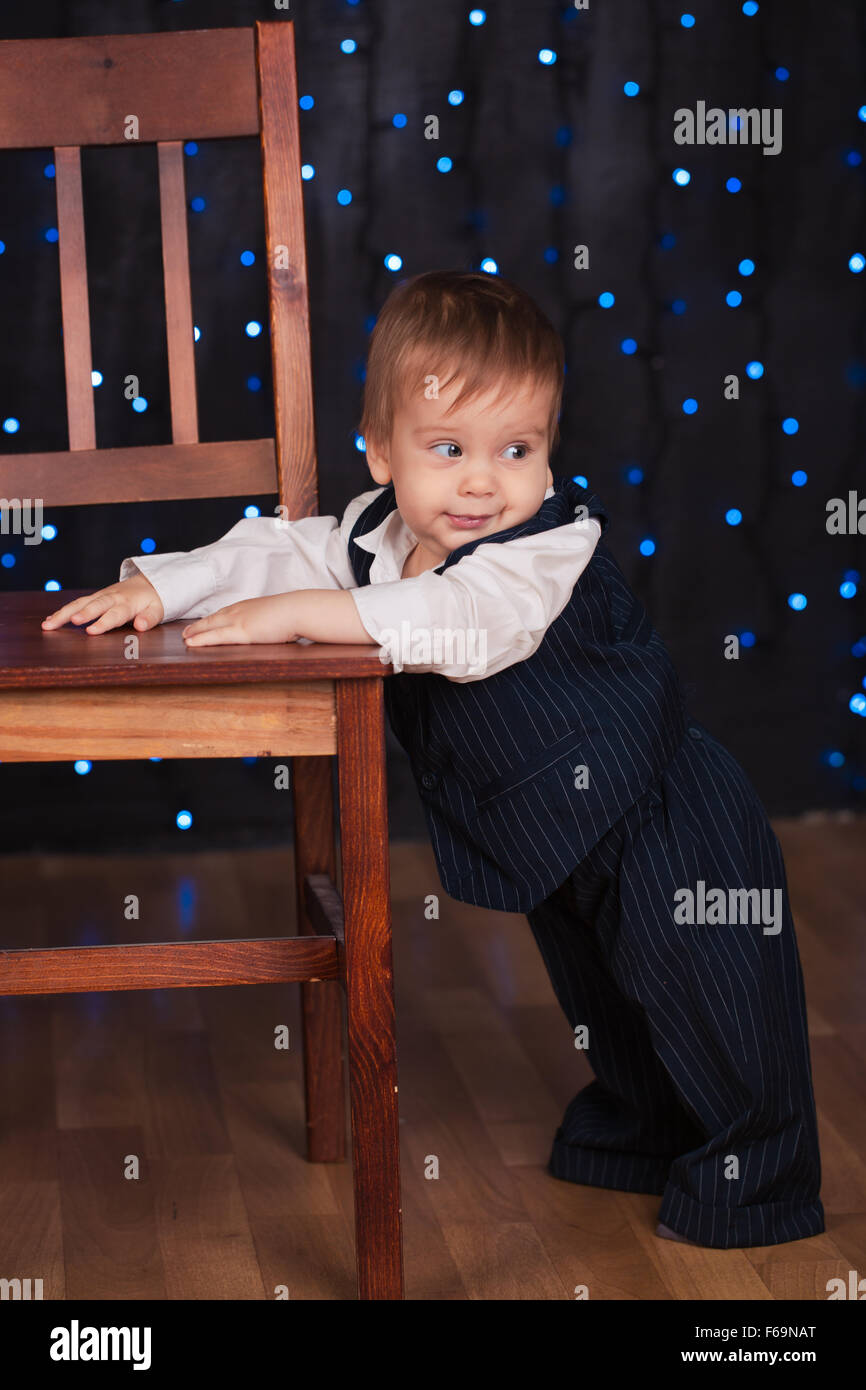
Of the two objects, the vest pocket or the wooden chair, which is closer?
the wooden chair

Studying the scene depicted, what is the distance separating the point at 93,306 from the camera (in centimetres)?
230

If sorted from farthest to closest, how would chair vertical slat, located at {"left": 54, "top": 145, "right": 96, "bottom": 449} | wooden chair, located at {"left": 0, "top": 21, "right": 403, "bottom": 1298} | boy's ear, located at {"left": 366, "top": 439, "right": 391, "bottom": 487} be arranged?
chair vertical slat, located at {"left": 54, "top": 145, "right": 96, "bottom": 449} → boy's ear, located at {"left": 366, "top": 439, "right": 391, "bottom": 487} → wooden chair, located at {"left": 0, "top": 21, "right": 403, "bottom": 1298}

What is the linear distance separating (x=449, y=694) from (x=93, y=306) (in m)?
1.38

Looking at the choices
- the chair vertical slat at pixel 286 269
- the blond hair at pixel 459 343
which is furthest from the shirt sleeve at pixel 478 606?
the chair vertical slat at pixel 286 269

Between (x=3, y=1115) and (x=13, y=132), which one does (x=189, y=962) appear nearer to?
(x=3, y=1115)

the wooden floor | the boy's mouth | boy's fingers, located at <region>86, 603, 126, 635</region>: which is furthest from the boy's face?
the wooden floor

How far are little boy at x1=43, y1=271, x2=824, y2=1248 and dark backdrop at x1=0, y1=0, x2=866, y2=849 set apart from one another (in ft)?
3.73

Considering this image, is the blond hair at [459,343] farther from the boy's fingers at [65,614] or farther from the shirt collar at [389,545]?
the boy's fingers at [65,614]

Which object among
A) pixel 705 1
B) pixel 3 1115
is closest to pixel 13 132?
pixel 3 1115

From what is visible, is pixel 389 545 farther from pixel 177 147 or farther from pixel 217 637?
pixel 177 147

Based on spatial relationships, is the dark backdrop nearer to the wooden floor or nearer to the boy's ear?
the wooden floor

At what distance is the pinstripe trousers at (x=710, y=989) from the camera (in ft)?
3.94

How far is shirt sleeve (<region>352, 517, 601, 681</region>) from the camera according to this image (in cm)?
105

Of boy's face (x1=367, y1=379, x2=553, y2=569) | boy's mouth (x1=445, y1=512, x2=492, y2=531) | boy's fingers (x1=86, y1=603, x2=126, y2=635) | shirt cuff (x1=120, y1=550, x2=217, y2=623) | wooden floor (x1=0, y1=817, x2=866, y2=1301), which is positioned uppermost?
boy's face (x1=367, y1=379, x2=553, y2=569)
